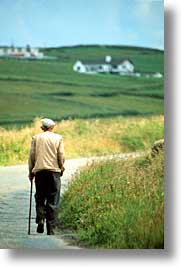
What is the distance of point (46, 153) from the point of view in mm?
3717

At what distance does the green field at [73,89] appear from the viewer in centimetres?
379

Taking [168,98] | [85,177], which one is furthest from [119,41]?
[85,177]

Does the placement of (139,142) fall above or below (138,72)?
below

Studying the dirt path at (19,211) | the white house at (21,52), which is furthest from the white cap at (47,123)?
the white house at (21,52)

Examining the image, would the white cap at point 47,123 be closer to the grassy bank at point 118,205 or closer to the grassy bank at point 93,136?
the grassy bank at point 93,136

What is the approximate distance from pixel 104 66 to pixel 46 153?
55cm

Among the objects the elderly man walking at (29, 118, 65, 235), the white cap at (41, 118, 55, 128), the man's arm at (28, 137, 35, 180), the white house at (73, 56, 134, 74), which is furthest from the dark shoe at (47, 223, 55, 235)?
the white house at (73, 56, 134, 74)

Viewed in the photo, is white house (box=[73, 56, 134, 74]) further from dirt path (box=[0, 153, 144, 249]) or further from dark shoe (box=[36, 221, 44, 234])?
dark shoe (box=[36, 221, 44, 234])

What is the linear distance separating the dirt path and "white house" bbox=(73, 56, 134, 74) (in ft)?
1.43

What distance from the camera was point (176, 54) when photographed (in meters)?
3.73

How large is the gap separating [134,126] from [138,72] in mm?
273

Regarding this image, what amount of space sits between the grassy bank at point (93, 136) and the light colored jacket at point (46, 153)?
4 centimetres

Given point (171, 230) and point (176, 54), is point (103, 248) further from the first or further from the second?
point (176, 54)

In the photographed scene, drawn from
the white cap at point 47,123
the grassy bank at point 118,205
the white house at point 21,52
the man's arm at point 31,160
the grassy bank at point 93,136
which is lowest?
the grassy bank at point 118,205
